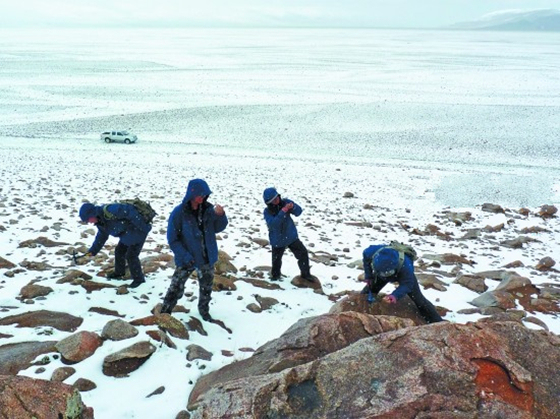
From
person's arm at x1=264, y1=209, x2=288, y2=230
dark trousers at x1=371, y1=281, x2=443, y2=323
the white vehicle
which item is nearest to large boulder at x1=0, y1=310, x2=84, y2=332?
person's arm at x1=264, y1=209, x2=288, y2=230

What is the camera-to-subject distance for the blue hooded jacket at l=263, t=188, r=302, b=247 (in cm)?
808

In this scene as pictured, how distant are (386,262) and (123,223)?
4253mm

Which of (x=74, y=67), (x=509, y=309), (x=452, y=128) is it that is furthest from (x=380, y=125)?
(x=74, y=67)

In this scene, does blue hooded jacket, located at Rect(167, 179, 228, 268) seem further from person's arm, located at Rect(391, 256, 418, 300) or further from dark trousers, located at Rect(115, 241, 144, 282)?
person's arm, located at Rect(391, 256, 418, 300)

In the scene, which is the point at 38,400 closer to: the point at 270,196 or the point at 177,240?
the point at 177,240

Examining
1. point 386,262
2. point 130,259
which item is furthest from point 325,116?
point 386,262

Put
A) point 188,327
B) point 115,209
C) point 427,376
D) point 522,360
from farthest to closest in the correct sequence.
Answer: point 115,209, point 188,327, point 522,360, point 427,376

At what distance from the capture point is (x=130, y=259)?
25.3ft

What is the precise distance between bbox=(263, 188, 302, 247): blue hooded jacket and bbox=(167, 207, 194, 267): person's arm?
218 cm

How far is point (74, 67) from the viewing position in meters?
71.6

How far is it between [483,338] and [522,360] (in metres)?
0.35

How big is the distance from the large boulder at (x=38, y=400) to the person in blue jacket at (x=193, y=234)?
8.56ft

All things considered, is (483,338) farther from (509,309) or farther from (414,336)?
(509,309)

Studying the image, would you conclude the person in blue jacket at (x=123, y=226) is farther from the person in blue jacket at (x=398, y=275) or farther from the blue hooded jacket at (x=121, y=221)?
the person in blue jacket at (x=398, y=275)
